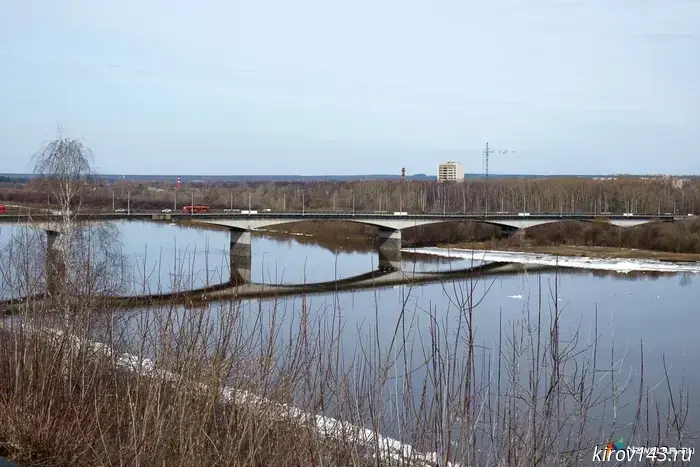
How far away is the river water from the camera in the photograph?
11.3 meters

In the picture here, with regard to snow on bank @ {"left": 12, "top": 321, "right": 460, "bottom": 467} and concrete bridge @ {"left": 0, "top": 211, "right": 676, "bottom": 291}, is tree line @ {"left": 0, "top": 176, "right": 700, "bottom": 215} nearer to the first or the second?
concrete bridge @ {"left": 0, "top": 211, "right": 676, "bottom": 291}

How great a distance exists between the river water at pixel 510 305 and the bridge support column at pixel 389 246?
1.12 m

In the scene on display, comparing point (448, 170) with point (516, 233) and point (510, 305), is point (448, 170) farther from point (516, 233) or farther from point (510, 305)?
point (510, 305)

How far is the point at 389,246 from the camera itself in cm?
5406

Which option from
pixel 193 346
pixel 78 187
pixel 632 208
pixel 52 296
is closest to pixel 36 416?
pixel 193 346

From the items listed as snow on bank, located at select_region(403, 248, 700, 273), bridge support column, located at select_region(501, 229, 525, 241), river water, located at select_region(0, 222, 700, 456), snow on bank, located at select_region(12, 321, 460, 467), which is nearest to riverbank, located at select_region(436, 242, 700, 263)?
snow on bank, located at select_region(403, 248, 700, 273)

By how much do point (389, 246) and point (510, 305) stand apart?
2849 cm

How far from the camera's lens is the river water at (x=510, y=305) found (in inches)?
446

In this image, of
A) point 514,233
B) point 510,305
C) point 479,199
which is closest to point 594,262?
point 514,233

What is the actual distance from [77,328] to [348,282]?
1161 inches

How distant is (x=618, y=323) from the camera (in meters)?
22.8

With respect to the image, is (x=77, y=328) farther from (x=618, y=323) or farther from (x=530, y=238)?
(x=530, y=238)

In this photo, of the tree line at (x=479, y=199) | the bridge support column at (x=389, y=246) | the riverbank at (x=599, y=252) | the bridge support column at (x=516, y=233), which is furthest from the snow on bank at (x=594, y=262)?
the tree line at (x=479, y=199)

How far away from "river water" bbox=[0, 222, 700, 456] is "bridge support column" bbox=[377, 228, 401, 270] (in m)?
1.12
